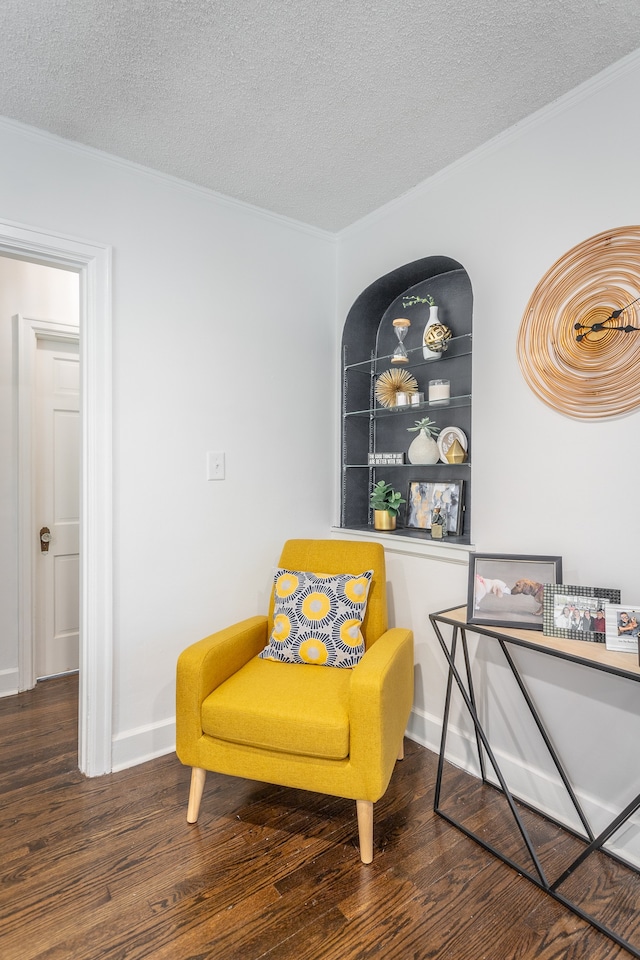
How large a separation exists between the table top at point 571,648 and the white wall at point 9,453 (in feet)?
7.94

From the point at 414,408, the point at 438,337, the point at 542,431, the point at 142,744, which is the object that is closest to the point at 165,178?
the point at 438,337

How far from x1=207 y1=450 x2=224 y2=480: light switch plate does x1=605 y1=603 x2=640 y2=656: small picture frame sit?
168 centimetres

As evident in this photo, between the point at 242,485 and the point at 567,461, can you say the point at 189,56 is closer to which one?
the point at 242,485

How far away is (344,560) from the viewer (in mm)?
2373

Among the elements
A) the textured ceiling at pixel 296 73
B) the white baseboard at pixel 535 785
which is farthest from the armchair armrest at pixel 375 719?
the textured ceiling at pixel 296 73

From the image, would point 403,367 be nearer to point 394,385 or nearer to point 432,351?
point 394,385

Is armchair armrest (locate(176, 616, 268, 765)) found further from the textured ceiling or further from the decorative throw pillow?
the textured ceiling

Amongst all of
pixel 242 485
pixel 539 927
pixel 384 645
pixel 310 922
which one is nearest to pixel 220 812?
pixel 310 922

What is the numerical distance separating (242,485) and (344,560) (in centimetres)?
63

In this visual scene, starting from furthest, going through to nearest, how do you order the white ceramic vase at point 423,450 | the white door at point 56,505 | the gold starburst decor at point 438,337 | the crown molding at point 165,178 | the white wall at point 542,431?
the white door at point 56,505 → the white ceramic vase at point 423,450 → the gold starburst decor at point 438,337 → the crown molding at point 165,178 → the white wall at point 542,431

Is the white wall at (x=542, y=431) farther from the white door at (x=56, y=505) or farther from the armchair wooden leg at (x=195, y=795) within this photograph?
the white door at (x=56, y=505)

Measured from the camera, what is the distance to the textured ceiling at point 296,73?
1485 millimetres

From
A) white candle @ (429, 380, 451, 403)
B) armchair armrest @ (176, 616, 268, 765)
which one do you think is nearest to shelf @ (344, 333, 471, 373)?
white candle @ (429, 380, 451, 403)

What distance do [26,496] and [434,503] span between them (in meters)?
2.25
